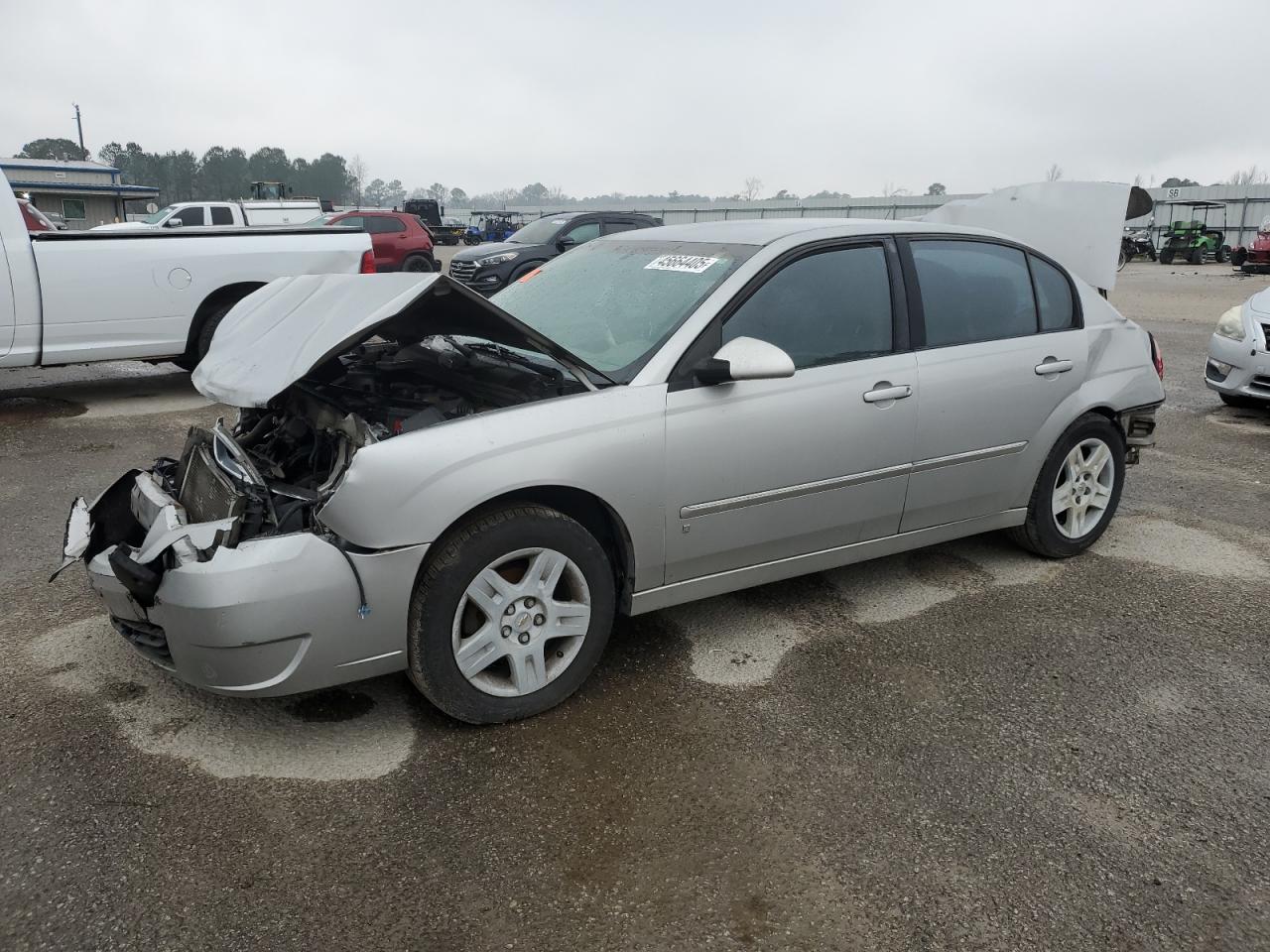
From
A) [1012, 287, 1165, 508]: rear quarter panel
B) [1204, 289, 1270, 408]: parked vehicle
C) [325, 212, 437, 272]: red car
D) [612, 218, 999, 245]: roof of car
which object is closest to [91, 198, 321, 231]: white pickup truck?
[325, 212, 437, 272]: red car

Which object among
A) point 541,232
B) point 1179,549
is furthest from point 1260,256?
point 1179,549

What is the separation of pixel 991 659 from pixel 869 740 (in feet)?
2.79

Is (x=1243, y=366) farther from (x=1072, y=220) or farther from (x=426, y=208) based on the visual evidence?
(x=426, y=208)

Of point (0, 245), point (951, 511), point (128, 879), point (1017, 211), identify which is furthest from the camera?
point (0, 245)

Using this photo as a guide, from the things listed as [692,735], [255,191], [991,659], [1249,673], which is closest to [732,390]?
[692,735]

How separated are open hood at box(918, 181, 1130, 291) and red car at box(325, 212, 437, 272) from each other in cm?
1741

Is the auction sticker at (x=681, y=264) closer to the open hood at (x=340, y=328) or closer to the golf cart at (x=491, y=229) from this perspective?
the open hood at (x=340, y=328)

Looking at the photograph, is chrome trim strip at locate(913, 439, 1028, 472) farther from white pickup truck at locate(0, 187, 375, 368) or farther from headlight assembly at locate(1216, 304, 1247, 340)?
white pickup truck at locate(0, 187, 375, 368)

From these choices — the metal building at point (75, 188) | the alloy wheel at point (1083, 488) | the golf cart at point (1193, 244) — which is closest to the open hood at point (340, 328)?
the alloy wheel at point (1083, 488)

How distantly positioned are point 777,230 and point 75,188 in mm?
55188

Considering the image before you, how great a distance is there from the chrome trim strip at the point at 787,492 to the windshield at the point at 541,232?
12.8 m

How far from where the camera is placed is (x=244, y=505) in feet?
9.48

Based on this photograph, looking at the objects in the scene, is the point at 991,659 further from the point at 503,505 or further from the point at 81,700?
the point at 81,700

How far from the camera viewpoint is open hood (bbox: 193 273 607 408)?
2.95 metres
